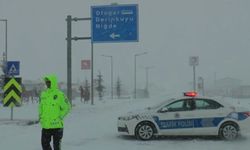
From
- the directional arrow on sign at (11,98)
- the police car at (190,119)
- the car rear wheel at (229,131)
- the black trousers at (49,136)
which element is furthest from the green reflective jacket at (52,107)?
the directional arrow on sign at (11,98)

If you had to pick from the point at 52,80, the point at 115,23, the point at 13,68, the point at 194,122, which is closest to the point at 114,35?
the point at 115,23

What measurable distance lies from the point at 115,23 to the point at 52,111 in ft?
79.4

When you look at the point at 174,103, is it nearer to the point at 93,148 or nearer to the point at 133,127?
the point at 133,127

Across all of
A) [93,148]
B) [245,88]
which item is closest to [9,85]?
[93,148]

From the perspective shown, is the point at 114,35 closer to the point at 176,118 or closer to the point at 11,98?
the point at 11,98

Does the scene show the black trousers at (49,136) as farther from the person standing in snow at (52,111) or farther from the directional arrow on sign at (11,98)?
the directional arrow on sign at (11,98)

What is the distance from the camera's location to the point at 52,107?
10680 mm

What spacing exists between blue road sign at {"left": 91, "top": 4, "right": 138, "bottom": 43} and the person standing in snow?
24.0 metres

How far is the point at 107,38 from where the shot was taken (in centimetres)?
3484

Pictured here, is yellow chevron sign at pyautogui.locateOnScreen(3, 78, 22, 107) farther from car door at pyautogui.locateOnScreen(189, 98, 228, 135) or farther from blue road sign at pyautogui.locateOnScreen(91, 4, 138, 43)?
blue road sign at pyautogui.locateOnScreen(91, 4, 138, 43)

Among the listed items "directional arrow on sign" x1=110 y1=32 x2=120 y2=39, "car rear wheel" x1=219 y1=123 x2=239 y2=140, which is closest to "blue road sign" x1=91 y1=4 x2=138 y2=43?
"directional arrow on sign" x1=110 y1=32 x2=120 y2=39

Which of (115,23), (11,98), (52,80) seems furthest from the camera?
(115,23)

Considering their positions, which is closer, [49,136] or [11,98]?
[49,136]

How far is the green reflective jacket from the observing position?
10648 millimetres
